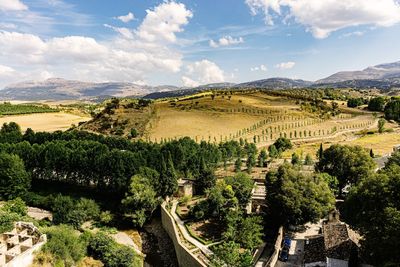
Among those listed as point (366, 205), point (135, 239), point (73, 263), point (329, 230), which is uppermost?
point (366, 205)

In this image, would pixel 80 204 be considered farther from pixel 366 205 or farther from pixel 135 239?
pixel 366 205

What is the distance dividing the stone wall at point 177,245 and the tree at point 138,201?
2948 millimetres

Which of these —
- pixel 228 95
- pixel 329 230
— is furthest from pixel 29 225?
pixel 228 95

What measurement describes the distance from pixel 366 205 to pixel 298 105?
133 meters

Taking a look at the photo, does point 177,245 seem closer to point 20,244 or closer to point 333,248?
point 20,244

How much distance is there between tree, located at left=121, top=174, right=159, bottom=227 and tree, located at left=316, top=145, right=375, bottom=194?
27672 mm

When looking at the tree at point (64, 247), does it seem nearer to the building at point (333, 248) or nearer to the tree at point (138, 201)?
the tree at point (138, 201)

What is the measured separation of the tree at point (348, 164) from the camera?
48.2 m

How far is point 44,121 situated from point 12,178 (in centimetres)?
11174

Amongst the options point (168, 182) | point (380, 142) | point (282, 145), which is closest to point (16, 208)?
point (168, 182)

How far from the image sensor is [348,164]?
163 ft

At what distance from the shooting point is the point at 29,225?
39250mm

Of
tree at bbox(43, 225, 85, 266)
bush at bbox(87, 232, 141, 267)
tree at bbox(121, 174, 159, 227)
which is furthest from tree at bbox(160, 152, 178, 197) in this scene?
tree at bbox(43, 225, 85, 266)

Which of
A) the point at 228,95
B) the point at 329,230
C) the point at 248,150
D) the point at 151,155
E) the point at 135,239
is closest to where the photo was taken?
the point at 329,230
